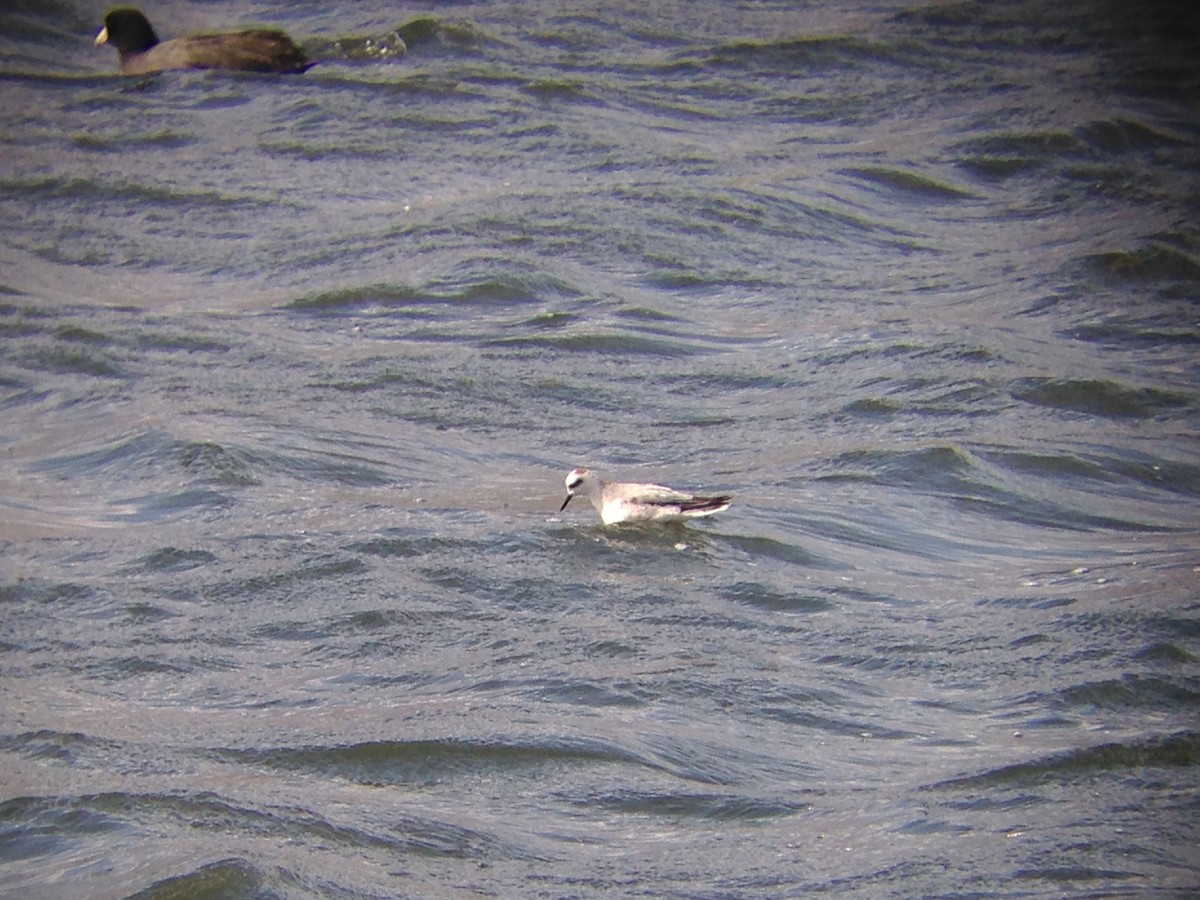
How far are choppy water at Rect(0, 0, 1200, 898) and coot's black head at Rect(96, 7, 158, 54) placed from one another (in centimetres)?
30

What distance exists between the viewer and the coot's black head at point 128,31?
42.5 ft

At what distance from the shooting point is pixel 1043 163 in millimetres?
11891

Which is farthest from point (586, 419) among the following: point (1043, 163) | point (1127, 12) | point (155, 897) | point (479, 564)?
point (1127, 12)

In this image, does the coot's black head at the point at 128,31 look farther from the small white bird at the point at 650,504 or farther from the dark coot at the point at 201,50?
the small white bird at the point at 650,504

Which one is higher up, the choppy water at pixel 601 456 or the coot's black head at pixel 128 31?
the coot's black head at pixel 128 31

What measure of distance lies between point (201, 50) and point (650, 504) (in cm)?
760

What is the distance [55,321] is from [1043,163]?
663 centimetres

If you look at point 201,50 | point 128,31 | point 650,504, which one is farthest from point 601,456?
point 128,31

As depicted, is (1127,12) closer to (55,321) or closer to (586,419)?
(586,419)

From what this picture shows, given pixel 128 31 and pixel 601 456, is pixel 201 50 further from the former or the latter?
pixel 601 456

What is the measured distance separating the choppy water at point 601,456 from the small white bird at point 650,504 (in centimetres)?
14

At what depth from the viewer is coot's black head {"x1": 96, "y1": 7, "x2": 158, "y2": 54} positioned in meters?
13.0

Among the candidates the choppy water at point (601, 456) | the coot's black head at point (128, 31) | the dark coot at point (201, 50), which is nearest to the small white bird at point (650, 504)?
the choppy water at point (601, 456)

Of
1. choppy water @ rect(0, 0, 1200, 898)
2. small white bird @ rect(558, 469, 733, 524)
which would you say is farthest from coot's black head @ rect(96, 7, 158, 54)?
small white bird @ rect(558, 469, 733, 524)
